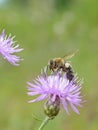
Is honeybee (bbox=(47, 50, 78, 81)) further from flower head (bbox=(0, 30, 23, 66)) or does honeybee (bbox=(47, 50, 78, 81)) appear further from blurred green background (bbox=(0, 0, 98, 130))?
blurred green background (bbox=(0, 0, 98, 130))

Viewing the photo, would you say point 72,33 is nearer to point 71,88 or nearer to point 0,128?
point 0,128

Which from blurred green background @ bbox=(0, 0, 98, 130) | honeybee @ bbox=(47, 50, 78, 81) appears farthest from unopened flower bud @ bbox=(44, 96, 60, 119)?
blurred green background @ bbox=(0, 0, 98, 130)

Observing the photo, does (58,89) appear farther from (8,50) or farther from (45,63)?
(45,63)

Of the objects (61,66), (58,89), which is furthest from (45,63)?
(58,89)

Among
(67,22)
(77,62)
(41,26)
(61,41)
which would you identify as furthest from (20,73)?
(41,26)

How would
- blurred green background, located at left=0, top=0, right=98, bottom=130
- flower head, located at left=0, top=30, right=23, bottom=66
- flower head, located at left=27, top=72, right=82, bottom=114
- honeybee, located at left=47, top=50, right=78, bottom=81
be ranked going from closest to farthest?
flower head, located at left=27, top=72, right=82, bottom=114 → flower head, located at left=0, top=30, right=23, bottom=66 → honeybee, located at left=47, top=50, right=78, bottom=81 → blurred green background, located at left=0, top=0, right=98, bottom=130

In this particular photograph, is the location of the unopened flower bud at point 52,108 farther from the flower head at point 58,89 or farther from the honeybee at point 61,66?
the honeybee at point 61,66
